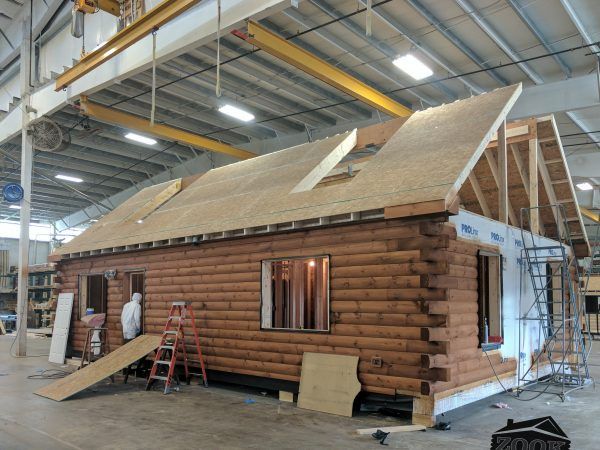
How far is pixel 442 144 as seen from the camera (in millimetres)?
8945

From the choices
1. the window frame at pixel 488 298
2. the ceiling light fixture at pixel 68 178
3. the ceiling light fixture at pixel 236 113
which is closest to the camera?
the window frame at pixel 488 298

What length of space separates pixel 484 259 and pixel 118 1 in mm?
9762

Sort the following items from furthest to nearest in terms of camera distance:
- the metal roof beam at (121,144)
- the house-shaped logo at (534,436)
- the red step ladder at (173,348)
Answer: the metal roof beam at (121,144), the red step ladder at (173,348), the house-shaped logo at (534,436)

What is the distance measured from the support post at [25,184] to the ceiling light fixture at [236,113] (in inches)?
237

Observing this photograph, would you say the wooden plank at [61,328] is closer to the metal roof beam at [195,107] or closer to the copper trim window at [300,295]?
the copper trim window at [300,295]

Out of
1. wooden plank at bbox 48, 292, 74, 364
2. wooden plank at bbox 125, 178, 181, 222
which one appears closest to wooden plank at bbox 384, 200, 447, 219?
wooden plank at bbox 125, 178, 181, 222

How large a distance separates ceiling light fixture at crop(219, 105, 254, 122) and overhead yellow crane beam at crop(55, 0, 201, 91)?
400 cm

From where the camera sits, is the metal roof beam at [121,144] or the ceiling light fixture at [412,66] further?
the metal roof beam at [121,144]

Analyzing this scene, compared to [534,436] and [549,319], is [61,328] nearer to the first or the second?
[549,319]

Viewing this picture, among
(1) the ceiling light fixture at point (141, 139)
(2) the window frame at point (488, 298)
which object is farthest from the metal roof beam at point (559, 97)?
(1) the ceiling light fixture at point (141, 139)

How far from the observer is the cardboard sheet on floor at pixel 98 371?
9500 mm

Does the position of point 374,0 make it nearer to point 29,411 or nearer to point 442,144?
point 442,144

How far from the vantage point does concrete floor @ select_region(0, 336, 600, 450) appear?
6.59 metres

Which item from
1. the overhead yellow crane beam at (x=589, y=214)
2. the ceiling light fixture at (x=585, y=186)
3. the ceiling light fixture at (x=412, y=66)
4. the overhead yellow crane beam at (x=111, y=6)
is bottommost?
the overhead yellow crane beam at (x=589, y=214)
